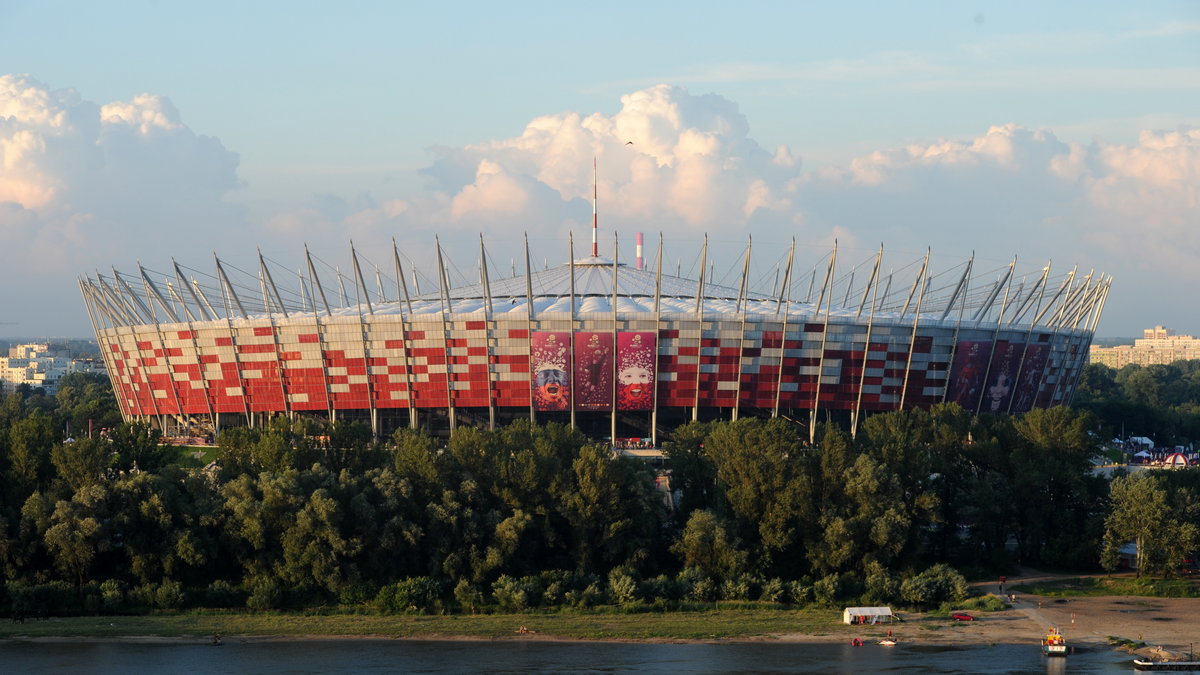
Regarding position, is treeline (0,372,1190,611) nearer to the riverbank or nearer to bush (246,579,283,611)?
bush (246,579,283,611)

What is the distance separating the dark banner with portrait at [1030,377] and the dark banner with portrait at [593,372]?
110 feet

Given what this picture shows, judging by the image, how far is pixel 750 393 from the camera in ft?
369

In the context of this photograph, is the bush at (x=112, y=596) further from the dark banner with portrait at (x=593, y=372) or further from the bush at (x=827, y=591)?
the dark banner with portrait at (x=593, y=372)

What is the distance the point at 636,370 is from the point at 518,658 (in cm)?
5472

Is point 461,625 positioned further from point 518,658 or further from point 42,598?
point 42,598

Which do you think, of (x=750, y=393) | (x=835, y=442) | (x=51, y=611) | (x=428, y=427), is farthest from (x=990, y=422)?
(x=51, y=611)

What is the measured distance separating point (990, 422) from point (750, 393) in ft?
86.7

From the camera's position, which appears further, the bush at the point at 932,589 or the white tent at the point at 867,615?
the bush at the point at 932,589

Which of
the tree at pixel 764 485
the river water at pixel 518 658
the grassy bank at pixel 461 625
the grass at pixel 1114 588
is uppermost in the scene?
the tree at pixel 764 485

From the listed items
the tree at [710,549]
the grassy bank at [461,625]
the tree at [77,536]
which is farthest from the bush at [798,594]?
the tree at [77,536]

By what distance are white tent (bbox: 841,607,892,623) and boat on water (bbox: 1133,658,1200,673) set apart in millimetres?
10856

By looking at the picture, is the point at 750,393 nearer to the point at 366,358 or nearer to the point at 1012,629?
the point at 366,358

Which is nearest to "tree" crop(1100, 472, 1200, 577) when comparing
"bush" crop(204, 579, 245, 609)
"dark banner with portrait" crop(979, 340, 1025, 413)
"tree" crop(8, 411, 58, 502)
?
"bush" crop(204, 579, 245, 609)

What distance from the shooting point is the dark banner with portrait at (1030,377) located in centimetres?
11956
